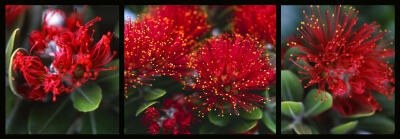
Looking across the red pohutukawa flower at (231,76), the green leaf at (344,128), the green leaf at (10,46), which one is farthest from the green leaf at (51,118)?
the green leaf at (344,128)

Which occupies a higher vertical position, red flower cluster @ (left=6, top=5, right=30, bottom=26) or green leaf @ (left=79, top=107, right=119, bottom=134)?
red flower cluster @ (left=6, top=5, right=30, bottom=26)

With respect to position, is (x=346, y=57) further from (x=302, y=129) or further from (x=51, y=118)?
(x=51, y=118)

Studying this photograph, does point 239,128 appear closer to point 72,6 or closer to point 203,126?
point 203,126

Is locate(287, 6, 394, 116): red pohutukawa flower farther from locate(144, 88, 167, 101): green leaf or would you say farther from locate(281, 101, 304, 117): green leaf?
locate(144, 88, 167, 101): green leaf

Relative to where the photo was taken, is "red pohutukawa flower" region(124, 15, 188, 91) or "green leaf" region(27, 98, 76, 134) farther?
"green leaf" region(27, 98, 76, 134)

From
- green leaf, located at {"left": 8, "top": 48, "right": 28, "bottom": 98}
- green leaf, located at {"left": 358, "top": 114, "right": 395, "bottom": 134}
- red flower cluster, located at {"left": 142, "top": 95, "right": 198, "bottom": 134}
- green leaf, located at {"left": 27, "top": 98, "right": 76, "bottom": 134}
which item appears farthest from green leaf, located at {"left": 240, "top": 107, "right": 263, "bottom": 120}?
green leaf, located at {"left": 8, "top": 48, "right": 28, "bottom": 98}

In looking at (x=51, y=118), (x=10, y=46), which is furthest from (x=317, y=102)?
(x=10, y=46)

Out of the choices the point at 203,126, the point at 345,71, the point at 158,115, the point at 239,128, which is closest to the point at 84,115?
the point at 158,115
